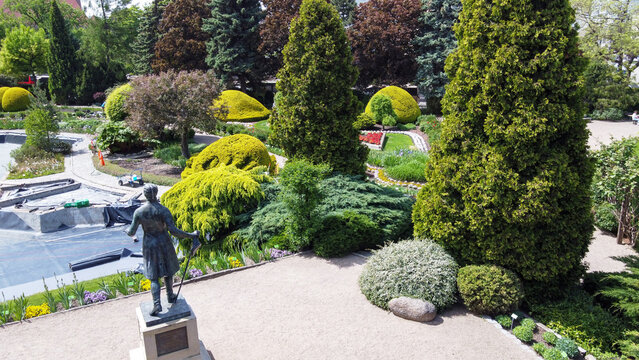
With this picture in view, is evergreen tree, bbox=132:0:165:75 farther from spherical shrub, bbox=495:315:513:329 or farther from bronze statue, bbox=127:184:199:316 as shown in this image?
spherical shrub, bbox=495:315:513:329

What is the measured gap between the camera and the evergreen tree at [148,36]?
4066 centimetres

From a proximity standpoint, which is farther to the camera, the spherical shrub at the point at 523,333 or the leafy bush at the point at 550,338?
the spherical shrub at the point at 523,333

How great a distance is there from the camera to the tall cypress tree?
38656 mm

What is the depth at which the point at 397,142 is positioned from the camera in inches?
924

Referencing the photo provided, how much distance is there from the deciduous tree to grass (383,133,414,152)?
11.1 metres

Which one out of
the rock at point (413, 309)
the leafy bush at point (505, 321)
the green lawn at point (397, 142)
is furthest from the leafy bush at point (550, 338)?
the green lawn at point (397, 142)

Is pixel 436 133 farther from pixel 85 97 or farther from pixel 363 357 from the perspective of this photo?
pixel 85 97

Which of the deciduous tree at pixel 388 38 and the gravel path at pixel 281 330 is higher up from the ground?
the deciduous tree at pixel 388 38

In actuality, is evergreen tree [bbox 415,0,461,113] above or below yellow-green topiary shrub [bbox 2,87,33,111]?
above

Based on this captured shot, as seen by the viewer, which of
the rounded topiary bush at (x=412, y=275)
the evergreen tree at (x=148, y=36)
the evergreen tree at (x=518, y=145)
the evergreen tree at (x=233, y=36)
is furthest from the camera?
the evergreen tree at (x=148, y=36)

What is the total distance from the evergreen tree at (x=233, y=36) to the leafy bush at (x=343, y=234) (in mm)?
27018

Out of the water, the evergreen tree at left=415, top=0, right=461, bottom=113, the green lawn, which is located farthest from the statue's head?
the evergreen tree at left=415, top=0, right=461, bottom=113

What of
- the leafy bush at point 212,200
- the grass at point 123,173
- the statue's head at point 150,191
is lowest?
the grass at point 123,173

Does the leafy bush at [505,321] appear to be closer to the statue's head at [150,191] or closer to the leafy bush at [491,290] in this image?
the leafy bush at [491,290]
